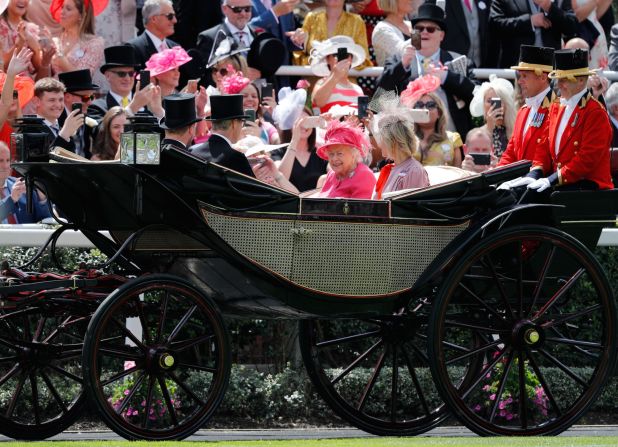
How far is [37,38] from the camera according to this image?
1098 centimetres

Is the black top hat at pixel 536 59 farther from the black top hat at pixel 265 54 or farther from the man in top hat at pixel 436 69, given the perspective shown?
the black top hat at pixel 265 54

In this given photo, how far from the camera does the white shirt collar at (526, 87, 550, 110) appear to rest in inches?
353

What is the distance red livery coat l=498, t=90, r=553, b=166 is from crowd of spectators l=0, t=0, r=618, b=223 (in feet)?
0.07

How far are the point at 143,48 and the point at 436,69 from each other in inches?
99.4

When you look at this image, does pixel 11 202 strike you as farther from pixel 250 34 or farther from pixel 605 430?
pixel 605 430

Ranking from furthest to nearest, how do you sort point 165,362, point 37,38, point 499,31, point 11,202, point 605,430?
point 499,31 < point 37,38 < point 11,202 < point 605,430 < point 165,362

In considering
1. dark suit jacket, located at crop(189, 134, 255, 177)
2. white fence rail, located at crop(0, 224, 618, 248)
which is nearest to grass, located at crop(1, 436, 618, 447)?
dark suit jacket, located at crop(189, 134, 255, 177)

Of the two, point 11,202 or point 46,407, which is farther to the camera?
point 11,202

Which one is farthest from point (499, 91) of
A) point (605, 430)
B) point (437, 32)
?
point (605, 430)

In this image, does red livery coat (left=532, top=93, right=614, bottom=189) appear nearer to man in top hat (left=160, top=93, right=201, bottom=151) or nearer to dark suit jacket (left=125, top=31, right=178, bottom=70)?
man in top hat (left=160, top=93, right=201, bottom=151)

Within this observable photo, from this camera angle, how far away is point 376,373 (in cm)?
823

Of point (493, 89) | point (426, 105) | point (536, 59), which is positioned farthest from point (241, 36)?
point (536, 59)

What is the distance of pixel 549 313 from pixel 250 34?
4913 millimetres

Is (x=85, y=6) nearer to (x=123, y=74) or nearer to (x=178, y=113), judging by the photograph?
(x=123, y=74)
